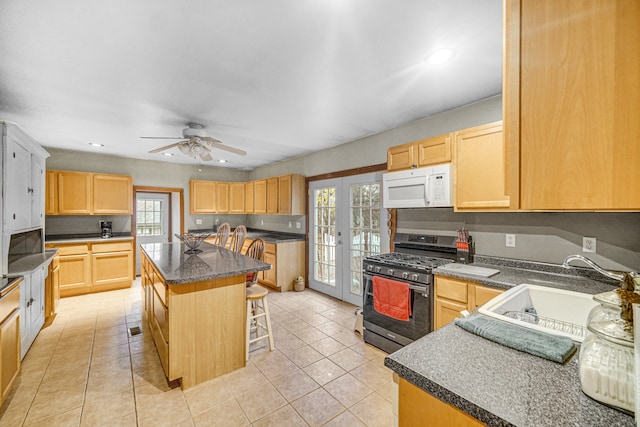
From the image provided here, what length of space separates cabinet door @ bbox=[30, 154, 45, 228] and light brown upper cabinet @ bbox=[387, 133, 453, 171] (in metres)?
4.11

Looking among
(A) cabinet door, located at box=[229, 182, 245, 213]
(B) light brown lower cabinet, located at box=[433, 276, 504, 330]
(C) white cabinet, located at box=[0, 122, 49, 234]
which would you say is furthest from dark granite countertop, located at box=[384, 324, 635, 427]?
(A) cabinet door, located at box=[229, 182, 245, 213]

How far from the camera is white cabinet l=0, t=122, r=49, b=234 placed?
2.39 meters

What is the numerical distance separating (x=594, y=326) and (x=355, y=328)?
2.65 meters

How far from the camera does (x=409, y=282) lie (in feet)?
8.27

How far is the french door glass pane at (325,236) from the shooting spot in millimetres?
4512

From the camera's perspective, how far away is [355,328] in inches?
125

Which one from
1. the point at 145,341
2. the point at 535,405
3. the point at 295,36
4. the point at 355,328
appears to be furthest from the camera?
the point at 355,328

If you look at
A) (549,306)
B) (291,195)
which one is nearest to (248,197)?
(291,195)

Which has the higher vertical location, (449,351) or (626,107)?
(626,107)

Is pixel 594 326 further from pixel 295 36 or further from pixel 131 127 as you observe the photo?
pixel 131 127

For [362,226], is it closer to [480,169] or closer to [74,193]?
[480,169]

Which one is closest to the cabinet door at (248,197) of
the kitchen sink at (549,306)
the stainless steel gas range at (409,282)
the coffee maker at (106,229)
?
the coffee maker at (106,229)

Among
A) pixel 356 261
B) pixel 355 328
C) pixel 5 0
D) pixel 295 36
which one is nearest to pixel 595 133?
pixel 295 36

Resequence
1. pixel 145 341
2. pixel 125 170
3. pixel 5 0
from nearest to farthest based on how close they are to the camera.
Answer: pixel 5 0
pixel 145 341
pixel 125 170
